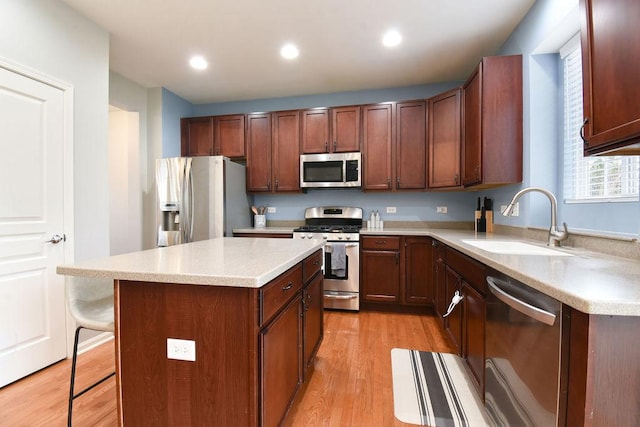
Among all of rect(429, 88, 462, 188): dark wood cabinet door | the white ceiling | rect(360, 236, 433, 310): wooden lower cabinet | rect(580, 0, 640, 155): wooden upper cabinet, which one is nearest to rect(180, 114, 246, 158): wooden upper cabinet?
→ the white ceiling

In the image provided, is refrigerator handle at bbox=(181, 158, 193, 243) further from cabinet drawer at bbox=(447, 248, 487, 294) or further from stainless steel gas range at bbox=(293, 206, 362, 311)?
cabinet drawer at bbox=(447, 248, 487, 294)

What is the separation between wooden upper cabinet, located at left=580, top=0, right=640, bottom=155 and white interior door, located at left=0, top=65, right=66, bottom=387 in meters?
3.15

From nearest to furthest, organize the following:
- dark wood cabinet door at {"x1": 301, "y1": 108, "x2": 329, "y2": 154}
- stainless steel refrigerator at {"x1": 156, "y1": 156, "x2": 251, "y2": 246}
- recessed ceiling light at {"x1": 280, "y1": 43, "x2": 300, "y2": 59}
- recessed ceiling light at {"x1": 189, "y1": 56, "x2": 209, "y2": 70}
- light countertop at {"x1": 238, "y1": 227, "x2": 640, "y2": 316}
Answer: light countertop at {"x1": 238, "y1": 227, "x2": 640, "y2": 316}
recessed ceiling light at {"x1": 280, "y1": 43, "x2": 300, "y2": 59}
recessed ceiling light at {"x1": 189, "y1": 56, "x2": 209, "y2": 70}
stainless steel refrigerator at {"x1": 156, "y1": 156, "x2": 251, "y2": 246}
dark wood cabinet door at {"x1": 301, "y1": 108, "x2": 329, "y2": 154}

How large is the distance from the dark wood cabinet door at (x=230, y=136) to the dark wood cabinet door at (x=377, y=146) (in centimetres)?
161

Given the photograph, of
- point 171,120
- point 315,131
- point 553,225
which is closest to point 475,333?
point 553,225

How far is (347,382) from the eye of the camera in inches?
76.4

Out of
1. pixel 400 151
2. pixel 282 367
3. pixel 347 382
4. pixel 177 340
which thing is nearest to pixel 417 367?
pixel 347 382

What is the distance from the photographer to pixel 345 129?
3.56 metres

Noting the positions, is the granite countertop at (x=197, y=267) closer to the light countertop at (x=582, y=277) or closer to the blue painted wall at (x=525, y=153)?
the light countertop at (x=582, y=277)

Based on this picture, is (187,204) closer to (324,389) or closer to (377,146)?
(377,146)

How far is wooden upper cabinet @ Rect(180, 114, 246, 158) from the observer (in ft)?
12.6

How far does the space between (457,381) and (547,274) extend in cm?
129

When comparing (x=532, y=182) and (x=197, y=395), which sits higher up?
(x=532, y=182)

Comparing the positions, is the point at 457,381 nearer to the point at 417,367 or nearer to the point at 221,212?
the point at 417,367
